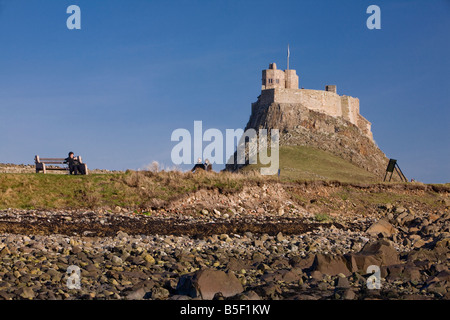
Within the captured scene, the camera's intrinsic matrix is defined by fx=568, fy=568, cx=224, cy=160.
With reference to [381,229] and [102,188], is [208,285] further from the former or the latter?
[102,188]

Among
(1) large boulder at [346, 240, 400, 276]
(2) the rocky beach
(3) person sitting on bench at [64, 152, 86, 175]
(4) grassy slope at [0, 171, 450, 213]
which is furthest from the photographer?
(3) person sitting on bench at [64, 152, 86, 175]

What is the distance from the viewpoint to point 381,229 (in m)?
22.3

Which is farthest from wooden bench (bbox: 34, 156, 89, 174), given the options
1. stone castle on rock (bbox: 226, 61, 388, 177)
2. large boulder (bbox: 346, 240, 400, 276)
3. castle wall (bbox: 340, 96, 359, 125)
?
castle wall (bbox: 340, 96, 359, 125)

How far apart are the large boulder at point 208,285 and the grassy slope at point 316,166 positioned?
4635cm

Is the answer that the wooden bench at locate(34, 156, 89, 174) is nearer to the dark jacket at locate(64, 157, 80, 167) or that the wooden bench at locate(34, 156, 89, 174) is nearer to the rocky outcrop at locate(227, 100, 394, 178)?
the dark jacket at locate(64, 157, 80, 167)

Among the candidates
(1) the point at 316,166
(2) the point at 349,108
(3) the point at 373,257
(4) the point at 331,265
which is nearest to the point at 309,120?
(2) the point at 349,108

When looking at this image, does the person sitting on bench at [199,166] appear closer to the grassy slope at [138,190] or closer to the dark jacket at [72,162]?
the grassy slope at [138,190]

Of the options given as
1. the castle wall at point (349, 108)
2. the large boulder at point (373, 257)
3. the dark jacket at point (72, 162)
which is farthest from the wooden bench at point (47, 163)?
the castle wall at point (349, 108)

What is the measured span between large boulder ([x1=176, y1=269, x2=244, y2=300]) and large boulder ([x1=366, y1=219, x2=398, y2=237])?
11.5m

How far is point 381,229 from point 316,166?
43.9 meters

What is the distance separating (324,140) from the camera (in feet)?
267

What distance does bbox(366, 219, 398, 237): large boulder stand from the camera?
21.6m
